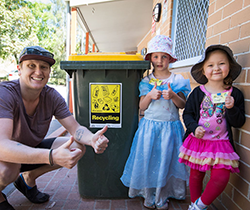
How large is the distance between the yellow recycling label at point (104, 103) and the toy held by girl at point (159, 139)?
0.26 metres

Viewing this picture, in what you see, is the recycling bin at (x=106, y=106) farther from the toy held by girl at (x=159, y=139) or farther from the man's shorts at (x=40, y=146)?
the man's shorts at (x=40, y=146)

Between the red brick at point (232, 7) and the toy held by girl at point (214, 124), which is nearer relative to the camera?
the toy held by girl at point (214, 124)

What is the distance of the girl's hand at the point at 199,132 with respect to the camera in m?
1.52

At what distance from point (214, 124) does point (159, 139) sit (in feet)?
1.80

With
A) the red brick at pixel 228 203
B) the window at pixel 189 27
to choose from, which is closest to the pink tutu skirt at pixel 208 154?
the red brick at pixel 228 203

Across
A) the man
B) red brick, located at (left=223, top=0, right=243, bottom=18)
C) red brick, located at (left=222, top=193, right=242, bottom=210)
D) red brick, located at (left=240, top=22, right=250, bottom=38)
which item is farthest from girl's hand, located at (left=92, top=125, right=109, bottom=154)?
red brick, located at (left=223, top=0, right=243, bottom=18)

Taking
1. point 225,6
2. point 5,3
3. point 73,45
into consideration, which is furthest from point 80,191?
point 5,3

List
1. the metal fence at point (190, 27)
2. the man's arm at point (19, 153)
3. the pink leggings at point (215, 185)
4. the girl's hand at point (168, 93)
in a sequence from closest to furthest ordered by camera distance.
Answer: the man's arm at point (19, 153) < the pink leggings at point (215, 185) < the girl's hand at point (168, 93) < the metal fence at point (190, 27)

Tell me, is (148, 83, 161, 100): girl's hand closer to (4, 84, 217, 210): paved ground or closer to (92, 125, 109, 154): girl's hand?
(92, 125, 109, 154): girl's hand

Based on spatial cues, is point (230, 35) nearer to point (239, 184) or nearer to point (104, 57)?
point (104, 57)

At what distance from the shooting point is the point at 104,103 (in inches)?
75.9

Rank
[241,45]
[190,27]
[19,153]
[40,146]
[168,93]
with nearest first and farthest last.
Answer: [19,153], [241,45], [168,93], [40,146], [190,27]

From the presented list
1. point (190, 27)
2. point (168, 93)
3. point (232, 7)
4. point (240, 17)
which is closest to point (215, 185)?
point (168, 93)

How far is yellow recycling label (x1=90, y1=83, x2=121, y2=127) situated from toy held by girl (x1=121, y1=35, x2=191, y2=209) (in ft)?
0.86
